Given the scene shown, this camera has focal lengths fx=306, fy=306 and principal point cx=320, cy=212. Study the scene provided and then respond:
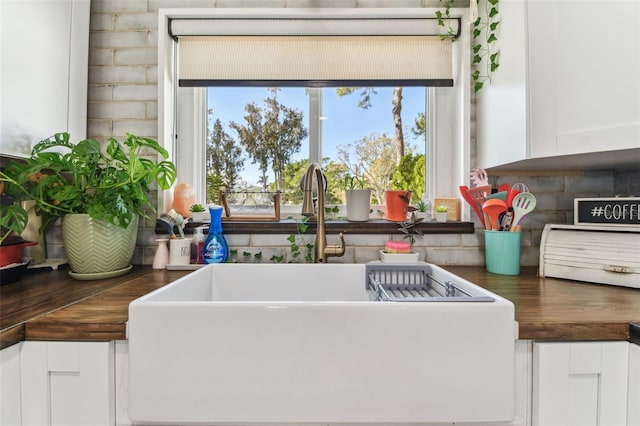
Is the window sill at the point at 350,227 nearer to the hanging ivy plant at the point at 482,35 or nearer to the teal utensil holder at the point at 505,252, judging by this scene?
the teal utensil holder at the point at 505,252

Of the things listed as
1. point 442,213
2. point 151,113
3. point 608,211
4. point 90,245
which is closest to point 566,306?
point 608,211

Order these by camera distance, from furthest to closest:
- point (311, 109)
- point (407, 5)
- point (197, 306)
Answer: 1. point (311, 109)
2. point (407, 5)
3. point (197, 306)

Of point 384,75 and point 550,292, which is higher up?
point 384,75

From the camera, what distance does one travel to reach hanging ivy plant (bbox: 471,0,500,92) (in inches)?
45.1

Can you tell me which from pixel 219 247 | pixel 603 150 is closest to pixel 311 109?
pixel 219 247

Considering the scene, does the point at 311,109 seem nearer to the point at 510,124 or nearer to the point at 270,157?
the point at 270,157

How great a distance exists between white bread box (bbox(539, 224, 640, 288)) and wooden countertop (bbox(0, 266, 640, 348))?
0.03 metres

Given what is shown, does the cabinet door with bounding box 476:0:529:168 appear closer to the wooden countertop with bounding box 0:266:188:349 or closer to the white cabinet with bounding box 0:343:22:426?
the wooden countertop with bounding box 0:266:188:349

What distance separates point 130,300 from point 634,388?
3.85ft

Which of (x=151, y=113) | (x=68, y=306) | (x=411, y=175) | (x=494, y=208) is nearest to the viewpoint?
(x=68, y=306)

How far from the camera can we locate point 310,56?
134cm

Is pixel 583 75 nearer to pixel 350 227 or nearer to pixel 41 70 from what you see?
pixel 350 227

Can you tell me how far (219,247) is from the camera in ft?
Result: 3.89

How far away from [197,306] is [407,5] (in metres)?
1.43
